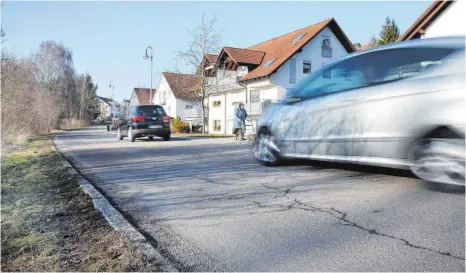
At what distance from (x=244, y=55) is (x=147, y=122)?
19.4m

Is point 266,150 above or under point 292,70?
under

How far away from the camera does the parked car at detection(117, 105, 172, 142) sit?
52.5ft

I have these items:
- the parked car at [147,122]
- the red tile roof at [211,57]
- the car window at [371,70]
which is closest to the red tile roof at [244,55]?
the red tile roof at [211,57]

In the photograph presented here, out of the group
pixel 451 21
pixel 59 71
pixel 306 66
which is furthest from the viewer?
pixel 59 71

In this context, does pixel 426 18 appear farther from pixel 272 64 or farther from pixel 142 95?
pixel 142 95

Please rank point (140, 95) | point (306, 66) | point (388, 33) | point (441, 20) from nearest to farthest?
1. point (441, 20)
2. point (306, 66)
3. point (388, 33)
4. point (140, 95)

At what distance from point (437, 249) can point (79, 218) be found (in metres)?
3.62

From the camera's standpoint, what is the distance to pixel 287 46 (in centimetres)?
3259

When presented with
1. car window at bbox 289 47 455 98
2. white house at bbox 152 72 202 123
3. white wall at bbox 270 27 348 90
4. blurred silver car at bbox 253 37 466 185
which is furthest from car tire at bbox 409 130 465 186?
white house at bbox 152 72 202 123

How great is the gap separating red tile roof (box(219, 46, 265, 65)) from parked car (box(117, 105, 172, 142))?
16.8 m

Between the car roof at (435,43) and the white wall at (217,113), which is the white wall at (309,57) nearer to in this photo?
the white wall at (217,113)

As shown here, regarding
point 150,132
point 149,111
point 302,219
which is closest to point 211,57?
point 149,111

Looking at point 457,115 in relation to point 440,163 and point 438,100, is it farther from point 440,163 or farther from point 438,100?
point 440,163

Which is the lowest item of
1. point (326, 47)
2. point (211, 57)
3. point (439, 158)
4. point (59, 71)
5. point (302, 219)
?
point (302, 219)
